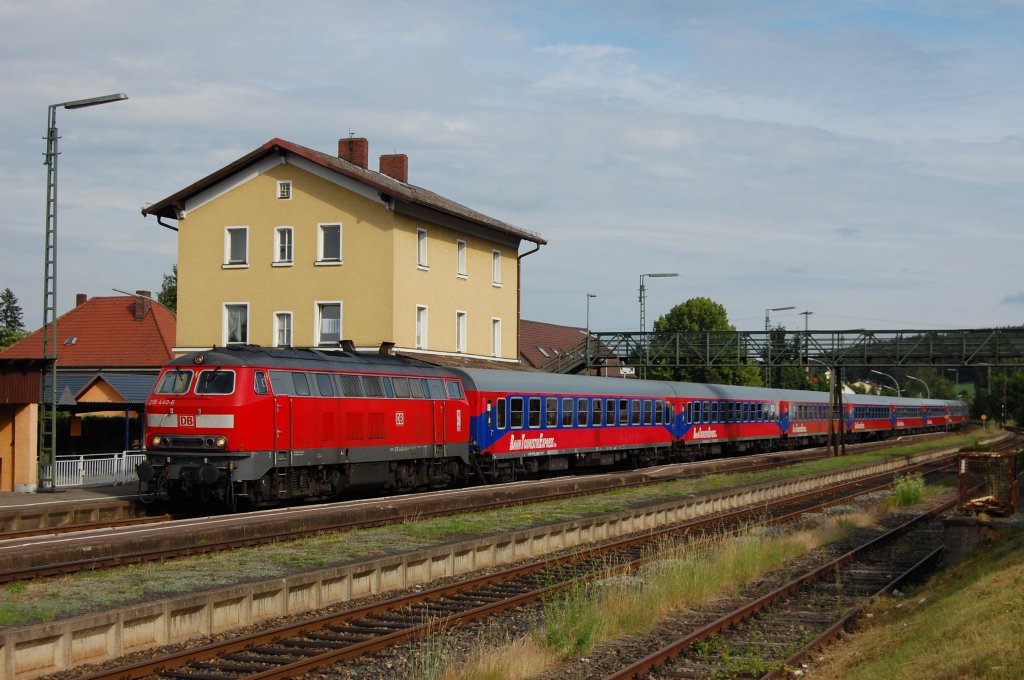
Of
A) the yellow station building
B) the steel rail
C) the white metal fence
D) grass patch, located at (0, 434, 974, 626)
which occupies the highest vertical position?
the yellow station building

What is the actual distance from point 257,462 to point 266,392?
1.42m

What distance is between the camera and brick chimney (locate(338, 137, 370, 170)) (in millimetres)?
45125

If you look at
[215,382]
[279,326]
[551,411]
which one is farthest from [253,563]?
[279,326]

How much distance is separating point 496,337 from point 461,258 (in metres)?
4.55

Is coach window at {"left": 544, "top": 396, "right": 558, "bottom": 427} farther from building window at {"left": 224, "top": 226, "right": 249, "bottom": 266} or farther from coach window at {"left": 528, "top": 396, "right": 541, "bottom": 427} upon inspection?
building window at {"left": 224, "top": 226, "right": 249, "bottom": 266}

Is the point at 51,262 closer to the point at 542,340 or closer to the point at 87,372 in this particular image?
the point at 87,372

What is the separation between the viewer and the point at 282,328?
41.3 m

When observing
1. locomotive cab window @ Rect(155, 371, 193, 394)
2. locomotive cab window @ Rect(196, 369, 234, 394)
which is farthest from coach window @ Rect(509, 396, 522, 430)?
locomotive cab window @ Rect(155, 371, 193, 394)

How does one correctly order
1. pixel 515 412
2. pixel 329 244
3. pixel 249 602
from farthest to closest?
pixel 329 244, pixel 515 412, pixel 249 602

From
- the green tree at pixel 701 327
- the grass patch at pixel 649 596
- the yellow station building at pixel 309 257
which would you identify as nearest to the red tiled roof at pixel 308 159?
the yellow station building at pixel 309 257

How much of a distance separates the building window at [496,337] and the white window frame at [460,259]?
10.8 ft

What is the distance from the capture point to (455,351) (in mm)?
44062

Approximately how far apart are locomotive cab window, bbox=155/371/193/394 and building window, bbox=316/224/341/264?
1805 cm

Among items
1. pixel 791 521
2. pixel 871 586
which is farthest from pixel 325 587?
pixel 791 521
